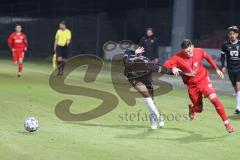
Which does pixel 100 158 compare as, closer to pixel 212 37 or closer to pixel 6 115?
pixel 6 115

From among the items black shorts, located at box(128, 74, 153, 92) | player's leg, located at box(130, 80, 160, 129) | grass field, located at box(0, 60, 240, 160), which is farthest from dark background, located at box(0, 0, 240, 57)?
player's leg, located at box(130, 80, 160, 129)

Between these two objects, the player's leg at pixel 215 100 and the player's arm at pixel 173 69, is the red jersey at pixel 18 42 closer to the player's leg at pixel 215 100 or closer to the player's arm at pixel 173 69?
the player's arm at pixel 173 69

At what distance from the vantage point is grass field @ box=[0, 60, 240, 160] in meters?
10.8

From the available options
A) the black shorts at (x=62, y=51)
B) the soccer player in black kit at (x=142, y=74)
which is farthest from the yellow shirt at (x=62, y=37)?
the soccer player in black kit at (x=142, y=74)

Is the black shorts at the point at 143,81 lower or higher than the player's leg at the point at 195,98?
higher

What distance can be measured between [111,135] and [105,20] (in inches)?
1440

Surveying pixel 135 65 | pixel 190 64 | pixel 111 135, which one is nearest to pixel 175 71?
pixel 190 64

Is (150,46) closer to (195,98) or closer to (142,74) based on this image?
(142,74)

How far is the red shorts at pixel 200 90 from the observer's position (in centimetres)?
1298

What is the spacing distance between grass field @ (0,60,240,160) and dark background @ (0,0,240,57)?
24331mm

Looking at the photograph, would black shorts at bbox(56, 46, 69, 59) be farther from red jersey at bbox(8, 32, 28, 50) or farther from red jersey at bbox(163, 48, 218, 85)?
red jersey at bbox(163, 48, 218, 85)

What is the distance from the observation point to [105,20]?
4891 cm

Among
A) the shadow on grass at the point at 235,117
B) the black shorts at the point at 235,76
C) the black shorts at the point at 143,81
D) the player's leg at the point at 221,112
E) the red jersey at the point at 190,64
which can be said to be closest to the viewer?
the player's leg at the point at 221,112

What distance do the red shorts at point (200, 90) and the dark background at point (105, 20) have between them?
27.4 metres
